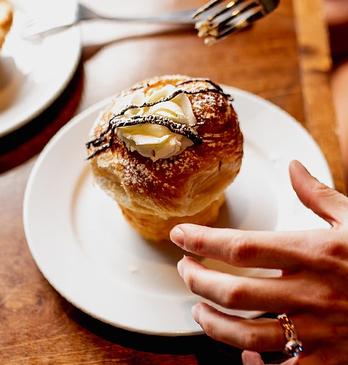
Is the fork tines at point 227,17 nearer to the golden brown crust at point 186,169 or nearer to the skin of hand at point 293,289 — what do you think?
the golden brown crust at point 186,169

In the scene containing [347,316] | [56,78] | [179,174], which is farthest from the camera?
[56,78]

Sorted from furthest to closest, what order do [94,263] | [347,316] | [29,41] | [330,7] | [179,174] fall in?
[330,7]
[29,41]
[94,263]
[179,174]
[347,316]

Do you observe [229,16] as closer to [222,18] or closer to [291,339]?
[222,18]

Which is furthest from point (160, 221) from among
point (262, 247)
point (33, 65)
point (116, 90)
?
point (33, 65)

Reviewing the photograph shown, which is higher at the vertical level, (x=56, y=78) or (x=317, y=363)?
(x=56, y=78)

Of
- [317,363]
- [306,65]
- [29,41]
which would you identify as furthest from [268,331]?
[29,41]

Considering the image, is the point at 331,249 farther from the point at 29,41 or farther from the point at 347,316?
the point at 29,41

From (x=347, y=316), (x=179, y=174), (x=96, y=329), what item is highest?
(x=179, y=174)
